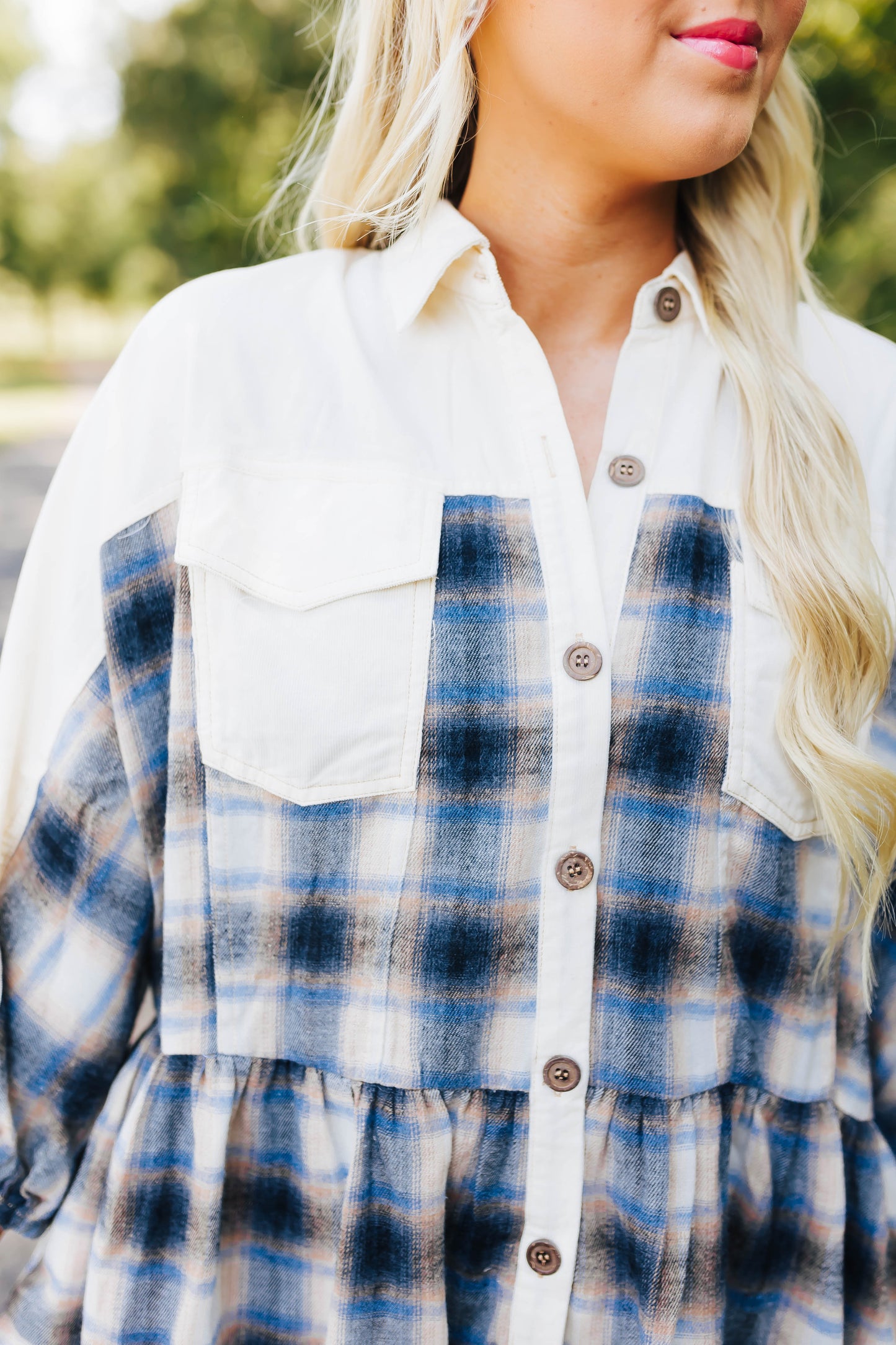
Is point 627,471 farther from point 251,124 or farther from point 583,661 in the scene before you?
point 251,124

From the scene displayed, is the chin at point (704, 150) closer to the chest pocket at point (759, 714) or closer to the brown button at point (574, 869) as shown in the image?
the chest pocket at point (759, 714)

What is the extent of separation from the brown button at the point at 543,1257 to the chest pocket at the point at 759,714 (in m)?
0.51

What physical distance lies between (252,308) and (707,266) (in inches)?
22.8

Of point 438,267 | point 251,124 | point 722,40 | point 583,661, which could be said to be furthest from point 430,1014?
point 251,124

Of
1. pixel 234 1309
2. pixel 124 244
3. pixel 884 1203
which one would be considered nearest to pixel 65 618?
pixel 234 1309

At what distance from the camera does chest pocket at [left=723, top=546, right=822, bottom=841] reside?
1187 millimetres

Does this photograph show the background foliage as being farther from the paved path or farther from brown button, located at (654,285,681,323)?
the paved path

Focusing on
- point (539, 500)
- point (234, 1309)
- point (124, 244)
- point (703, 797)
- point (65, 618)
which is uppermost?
point (124, 244)

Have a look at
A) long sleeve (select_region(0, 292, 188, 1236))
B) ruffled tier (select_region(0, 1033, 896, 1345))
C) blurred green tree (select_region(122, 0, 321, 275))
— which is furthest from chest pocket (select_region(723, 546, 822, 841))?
blurred green tree (select_region(122, 0, 321, 275))

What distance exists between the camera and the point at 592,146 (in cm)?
124

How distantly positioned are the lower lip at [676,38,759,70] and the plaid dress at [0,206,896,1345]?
35 cm

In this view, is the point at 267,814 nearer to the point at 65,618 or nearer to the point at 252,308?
the point at 65,618

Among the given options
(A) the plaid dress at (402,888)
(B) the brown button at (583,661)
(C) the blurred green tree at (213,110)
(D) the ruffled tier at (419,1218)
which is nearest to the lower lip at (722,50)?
(A) the plaid dress at (402,888)

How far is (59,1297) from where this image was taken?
1.24 m
